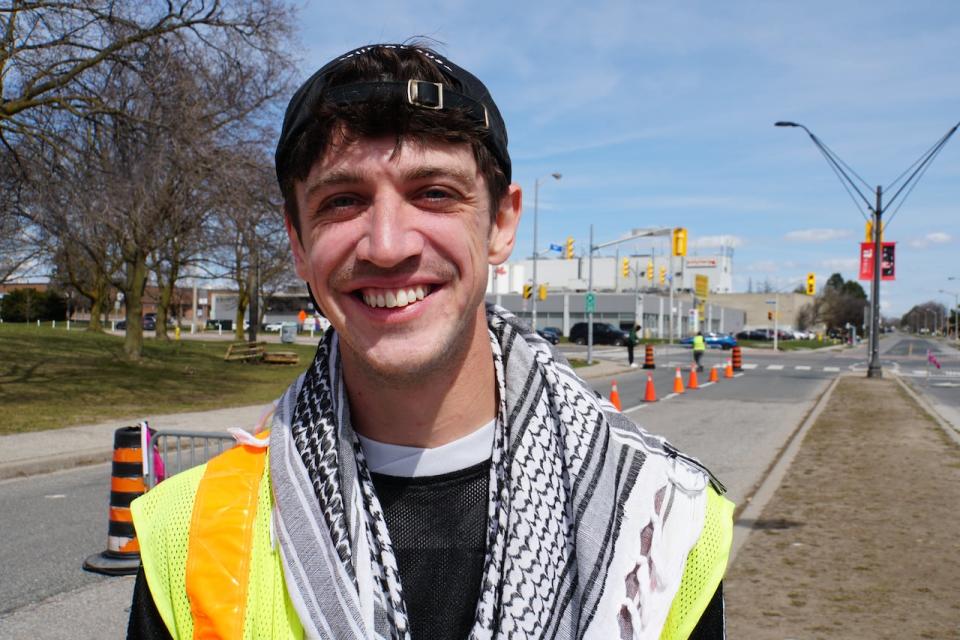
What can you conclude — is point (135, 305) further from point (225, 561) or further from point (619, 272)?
point (619, 272)

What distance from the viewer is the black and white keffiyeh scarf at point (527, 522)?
1392 millimetres

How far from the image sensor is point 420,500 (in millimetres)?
1563

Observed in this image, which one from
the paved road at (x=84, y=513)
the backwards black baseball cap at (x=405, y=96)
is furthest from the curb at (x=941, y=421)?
the backwards black baseball cap at (x=405, y=96)

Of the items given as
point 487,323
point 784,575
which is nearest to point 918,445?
point 784,575

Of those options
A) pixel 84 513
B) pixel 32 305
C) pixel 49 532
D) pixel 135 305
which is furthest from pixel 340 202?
pixel 32 305

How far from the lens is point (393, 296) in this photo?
4.87 ft

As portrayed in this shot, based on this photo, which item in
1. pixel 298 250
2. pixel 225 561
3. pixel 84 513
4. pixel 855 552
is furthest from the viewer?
pixel 84 513

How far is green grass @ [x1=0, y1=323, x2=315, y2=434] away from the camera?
49.3ft

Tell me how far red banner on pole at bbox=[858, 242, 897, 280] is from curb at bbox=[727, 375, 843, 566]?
17.0 metres

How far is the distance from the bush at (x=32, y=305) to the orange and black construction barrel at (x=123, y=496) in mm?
80201

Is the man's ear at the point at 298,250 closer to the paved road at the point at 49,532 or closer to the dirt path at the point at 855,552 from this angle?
the dirt path at the point at 855,552

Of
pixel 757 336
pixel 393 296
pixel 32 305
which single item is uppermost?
pixel 393 296

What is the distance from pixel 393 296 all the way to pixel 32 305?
90151mm

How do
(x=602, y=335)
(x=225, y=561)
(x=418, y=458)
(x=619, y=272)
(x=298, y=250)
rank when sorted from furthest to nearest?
(x=619, y=272) < (x=602, y=335) < (x=298, y=250) < (x=418, y=458) < (x=225, y=561)
